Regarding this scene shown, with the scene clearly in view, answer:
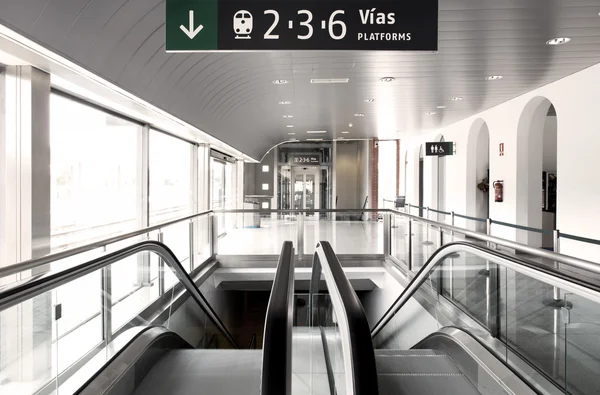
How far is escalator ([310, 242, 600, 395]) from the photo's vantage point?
1718mm

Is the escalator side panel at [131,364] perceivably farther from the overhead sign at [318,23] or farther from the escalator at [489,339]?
the overhead sign at [318,23]

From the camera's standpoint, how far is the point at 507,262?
9.39 ft

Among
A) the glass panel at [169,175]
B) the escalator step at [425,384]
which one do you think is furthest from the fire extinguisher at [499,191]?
the escalator step at [425,384]

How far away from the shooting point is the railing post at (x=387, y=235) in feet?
30.6

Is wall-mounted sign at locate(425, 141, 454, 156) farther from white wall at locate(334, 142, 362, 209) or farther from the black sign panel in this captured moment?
the black sign panel

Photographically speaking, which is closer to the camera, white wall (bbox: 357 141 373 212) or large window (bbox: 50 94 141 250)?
large window (bbox: 50 94 141 250)

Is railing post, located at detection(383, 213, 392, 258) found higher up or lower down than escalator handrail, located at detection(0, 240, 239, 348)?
lower down

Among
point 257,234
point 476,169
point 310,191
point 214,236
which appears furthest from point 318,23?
point 310,191

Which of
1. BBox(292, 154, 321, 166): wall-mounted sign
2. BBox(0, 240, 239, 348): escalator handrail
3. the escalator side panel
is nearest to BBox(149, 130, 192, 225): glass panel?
BBox(0, 240, 239, 348): escalator handrail

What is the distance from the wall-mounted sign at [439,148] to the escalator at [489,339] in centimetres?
944

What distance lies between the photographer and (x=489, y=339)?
10.7 feet

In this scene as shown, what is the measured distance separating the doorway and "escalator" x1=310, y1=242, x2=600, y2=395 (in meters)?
18.0

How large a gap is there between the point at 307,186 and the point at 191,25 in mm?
18999

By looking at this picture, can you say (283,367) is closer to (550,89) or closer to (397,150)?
(550,89)
